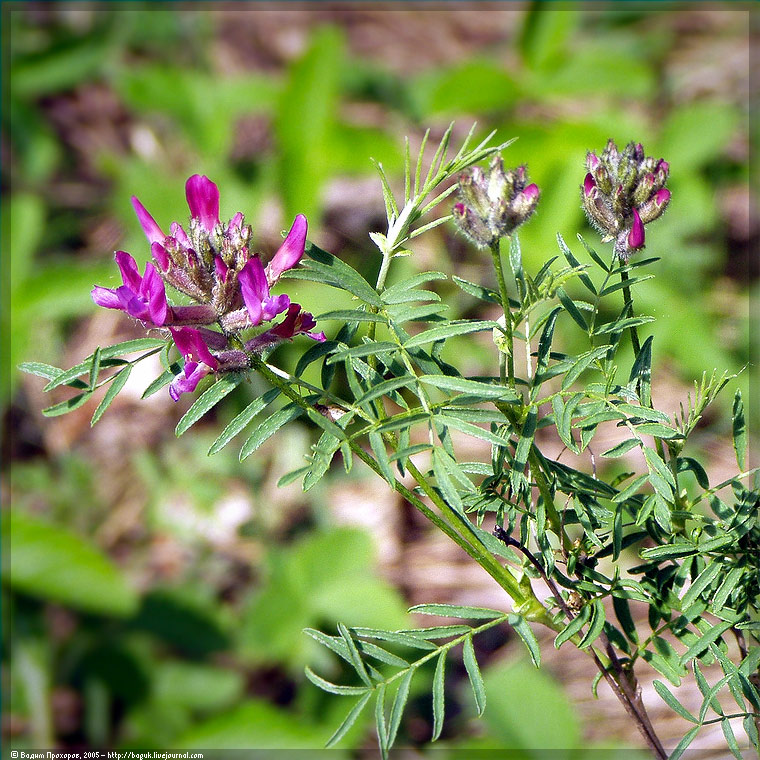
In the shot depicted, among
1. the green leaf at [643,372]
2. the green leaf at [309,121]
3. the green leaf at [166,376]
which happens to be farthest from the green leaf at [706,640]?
the green leaf at [309,121]

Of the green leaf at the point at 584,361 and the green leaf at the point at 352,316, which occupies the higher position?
the green leaf at the point at 352,316

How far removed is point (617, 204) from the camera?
0.83 m

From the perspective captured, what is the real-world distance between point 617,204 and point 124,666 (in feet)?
7.16

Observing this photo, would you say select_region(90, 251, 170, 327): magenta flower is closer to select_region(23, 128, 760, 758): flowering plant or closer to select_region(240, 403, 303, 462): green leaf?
select_region(23, 128, 760, 758): flowering plant

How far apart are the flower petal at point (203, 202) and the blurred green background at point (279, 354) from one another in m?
1.49

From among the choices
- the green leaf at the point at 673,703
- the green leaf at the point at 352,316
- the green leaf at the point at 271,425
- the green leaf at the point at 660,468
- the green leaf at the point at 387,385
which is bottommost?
the green leaf at the point at 673,703

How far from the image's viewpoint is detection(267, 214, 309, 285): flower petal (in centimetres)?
80

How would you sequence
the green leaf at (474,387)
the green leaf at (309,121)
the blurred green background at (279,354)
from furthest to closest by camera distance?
the green leaf at (309,121) → the blurred green background at (279,354) → the green leaf at (474,387)

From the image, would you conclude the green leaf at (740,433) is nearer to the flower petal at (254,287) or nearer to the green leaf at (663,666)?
the green leaf at (663,666)

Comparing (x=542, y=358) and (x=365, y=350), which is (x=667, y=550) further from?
(x=365, y=350)

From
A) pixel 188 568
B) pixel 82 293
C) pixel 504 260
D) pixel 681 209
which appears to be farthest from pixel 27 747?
pixel 681 209

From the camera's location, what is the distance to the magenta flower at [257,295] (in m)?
0.76

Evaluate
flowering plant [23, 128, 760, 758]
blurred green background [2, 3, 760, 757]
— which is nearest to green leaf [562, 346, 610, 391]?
flowering plant [23, 128, 760, 758]

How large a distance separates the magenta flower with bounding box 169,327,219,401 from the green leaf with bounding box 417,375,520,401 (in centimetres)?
20
